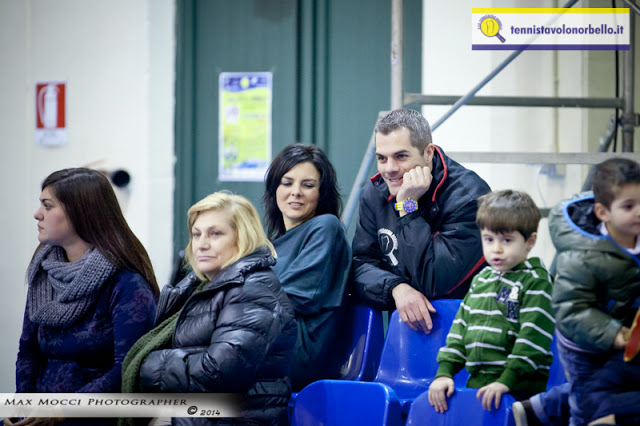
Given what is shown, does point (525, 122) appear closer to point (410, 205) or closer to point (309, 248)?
point (410, 205)

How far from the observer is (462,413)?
2311 millimetres

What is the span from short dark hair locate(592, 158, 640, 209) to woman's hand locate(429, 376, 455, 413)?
670 mm

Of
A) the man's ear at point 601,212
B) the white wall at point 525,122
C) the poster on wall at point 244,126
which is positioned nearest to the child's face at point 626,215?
the man's ear at point 601,212

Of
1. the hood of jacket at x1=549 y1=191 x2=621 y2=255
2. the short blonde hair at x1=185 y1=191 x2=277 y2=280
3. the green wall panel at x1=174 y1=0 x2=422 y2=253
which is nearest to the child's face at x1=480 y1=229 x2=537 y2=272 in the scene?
the hood of jacket at x1=549 y1=191 x2=621 y2=255

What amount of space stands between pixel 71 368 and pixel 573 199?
1754mm

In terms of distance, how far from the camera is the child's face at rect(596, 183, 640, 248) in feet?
6.72

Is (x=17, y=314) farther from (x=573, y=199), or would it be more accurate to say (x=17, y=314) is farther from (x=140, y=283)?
(x=573, y=199)

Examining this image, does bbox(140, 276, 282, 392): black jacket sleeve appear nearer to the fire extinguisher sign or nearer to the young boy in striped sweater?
the young boy in striped sweater

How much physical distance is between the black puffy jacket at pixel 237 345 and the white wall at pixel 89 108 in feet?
7.93

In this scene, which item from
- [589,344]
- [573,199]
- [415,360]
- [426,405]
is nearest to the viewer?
[589,344]

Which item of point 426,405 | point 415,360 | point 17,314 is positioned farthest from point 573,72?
point 17,314

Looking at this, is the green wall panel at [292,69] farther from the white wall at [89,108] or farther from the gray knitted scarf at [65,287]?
the gray knitted scarf at [65,287]

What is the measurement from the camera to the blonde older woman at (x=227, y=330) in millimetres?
2467

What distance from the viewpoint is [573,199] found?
224 centimetres
